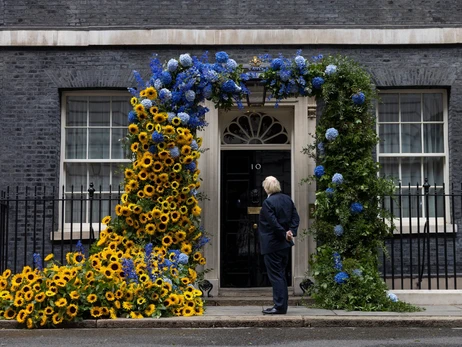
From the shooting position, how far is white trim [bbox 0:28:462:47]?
1174 cm

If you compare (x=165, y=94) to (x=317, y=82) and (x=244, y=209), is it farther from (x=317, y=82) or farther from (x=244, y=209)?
(x=244, y=209)

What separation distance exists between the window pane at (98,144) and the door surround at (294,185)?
1663 millimetres

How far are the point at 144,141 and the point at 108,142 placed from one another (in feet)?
7.17

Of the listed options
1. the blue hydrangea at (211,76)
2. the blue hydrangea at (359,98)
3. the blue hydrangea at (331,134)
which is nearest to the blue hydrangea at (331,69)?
the blue hydrangea at (359,98)

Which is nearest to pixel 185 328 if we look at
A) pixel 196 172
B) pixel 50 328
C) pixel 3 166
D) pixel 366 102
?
pixel 50 328

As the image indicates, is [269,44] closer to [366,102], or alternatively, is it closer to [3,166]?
[366,102]

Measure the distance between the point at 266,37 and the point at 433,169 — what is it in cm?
353

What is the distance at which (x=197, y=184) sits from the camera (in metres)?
10.2

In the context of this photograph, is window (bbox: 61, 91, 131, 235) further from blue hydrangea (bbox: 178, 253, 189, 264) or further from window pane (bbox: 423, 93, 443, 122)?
window pane (bbox: 423, 93, 443, 122)

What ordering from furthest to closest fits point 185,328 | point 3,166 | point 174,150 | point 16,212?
point 3,166
point 16,212
point 174,150
point 185,328

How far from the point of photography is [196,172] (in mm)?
10258

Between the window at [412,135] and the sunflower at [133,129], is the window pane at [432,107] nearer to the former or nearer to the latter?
the window at [412,135]

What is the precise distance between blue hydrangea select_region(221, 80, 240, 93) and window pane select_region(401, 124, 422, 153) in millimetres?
3492

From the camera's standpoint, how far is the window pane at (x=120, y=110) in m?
12.1
